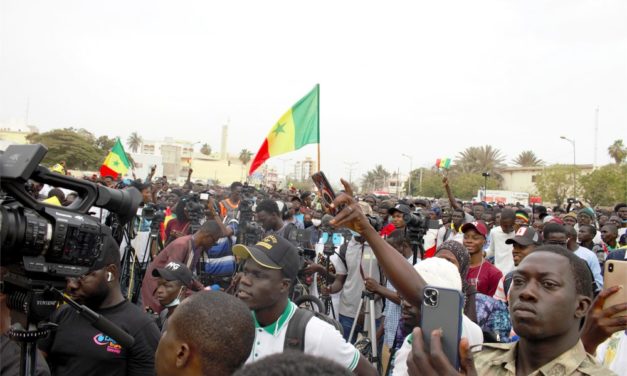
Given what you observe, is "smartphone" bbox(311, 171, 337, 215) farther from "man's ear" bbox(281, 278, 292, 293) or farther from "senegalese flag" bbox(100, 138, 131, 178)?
"senegalese flag" bbox(100, 138, 131, 178)

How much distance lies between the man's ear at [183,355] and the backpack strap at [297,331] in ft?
2.73

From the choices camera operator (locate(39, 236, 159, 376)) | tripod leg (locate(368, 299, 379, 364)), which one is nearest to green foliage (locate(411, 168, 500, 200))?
tripod leg (locate(368, 299, 379, 364))

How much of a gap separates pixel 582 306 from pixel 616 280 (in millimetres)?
178

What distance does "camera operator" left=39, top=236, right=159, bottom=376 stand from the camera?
3.06m

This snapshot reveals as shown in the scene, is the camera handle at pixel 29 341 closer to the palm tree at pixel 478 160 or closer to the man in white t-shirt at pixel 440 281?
the man in white t-shirt at pixel 440 281

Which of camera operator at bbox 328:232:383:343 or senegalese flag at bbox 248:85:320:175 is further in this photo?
senegalese flag at bbox 248:85:320:175

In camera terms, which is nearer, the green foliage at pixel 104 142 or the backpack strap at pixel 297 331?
the backpack strap at pixel 297 331

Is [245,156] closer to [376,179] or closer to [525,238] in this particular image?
[376,179]

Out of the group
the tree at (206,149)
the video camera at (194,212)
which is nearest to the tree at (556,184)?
the video camera at (194,212)

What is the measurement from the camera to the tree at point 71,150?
157 feet

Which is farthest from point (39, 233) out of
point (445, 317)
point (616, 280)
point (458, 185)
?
point (458, 185)

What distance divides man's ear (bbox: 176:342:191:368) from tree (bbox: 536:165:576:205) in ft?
169

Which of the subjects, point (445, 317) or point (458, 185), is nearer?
point (445, 317)

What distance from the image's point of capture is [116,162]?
594 inches
